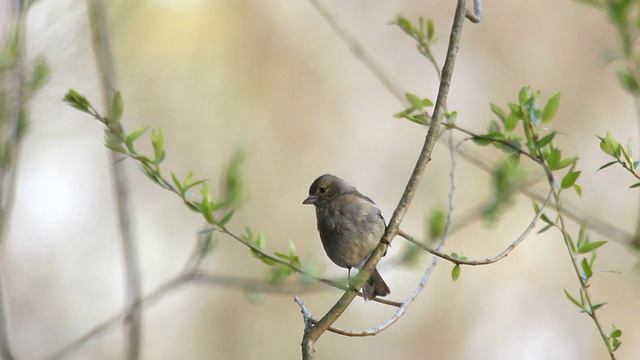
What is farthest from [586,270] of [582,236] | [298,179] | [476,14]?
[298,179]

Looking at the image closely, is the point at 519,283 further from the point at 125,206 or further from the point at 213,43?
the point at 125,206

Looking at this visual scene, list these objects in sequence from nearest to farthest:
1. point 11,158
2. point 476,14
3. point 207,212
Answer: point 207,212 → point 476,14 → point 11,158

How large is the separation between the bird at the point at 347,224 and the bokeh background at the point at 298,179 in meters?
3.04

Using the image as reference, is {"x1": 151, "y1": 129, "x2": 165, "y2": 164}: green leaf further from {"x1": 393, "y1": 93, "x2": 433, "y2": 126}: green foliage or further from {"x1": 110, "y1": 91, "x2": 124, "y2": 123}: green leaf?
{"x1": 393, "y1": 93, "x2": 433, "y2": 126}: green foliage

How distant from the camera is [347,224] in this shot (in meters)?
3.53

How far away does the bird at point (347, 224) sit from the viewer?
3.43 m

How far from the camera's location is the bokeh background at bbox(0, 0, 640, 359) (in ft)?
22.4

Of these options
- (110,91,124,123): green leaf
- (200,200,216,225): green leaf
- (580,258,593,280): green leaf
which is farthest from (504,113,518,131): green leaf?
(110,91,124,123): green leaf

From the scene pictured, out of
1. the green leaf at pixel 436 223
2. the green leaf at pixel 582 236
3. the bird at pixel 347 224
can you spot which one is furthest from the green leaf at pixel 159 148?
the bird at pixel 347 224

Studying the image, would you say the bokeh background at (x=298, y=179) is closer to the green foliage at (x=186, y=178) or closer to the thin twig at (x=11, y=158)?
the thin twig at (x=11, y=158)

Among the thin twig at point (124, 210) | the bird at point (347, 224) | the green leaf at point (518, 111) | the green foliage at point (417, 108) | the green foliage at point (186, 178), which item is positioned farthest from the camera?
the bird at point (347, 224)

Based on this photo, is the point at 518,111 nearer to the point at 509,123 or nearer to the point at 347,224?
the point at 509,123

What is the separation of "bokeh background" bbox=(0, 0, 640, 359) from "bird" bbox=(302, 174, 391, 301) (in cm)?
304

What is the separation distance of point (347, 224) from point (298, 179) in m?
3.75
